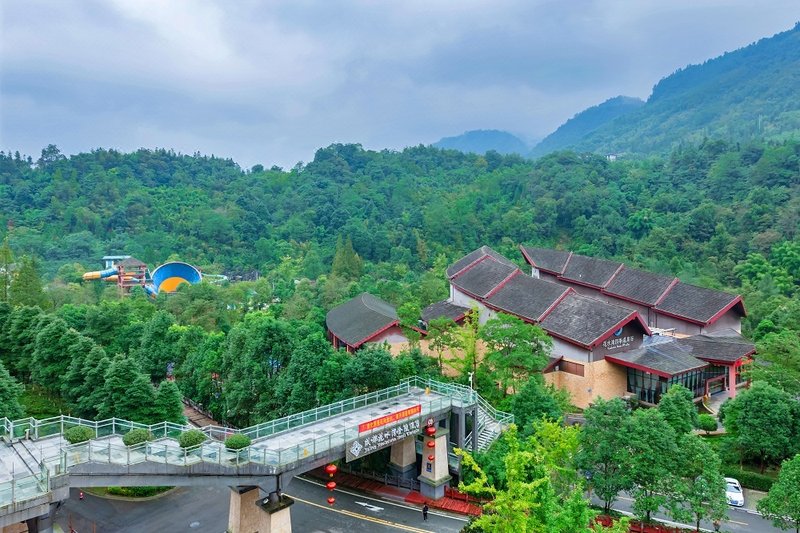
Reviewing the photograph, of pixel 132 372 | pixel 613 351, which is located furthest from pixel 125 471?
pixel 613 351

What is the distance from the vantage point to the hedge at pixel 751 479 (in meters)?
21.8

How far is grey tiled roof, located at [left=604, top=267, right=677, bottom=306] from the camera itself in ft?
119

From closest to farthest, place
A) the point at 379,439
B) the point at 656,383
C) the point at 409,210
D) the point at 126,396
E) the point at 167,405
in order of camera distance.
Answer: the point at 379,439
the point at 126,396
the point at 167,405
the point at 656,383
the point at 409,210

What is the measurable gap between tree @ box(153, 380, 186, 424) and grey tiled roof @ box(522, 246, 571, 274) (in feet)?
92.6

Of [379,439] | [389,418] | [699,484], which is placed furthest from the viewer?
[389,418]

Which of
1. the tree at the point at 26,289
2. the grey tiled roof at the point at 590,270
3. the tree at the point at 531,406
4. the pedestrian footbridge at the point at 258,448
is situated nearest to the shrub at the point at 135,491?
the pedestrian footbridge at the point at 258,448

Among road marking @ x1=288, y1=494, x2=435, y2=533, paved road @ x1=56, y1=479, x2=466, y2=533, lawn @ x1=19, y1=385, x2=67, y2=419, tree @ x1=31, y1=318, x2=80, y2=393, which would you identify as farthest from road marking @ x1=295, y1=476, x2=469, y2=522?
tree @ x1=31, y1=318, x2=80, y2=393

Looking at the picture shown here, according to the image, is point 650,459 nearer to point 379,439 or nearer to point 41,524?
point 379,439

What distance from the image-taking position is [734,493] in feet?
68.3

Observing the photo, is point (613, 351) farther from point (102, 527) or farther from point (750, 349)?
point (102, 527)

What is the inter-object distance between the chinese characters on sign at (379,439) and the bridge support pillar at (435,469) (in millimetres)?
1055

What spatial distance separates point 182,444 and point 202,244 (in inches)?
2669

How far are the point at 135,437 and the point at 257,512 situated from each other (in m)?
4.34

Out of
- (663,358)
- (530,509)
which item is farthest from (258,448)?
(663,358)
